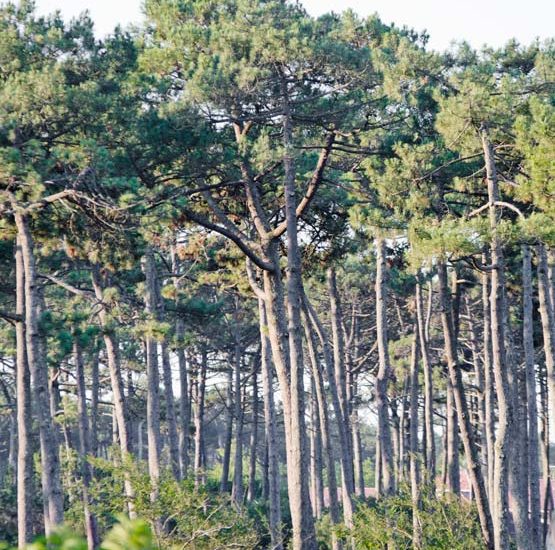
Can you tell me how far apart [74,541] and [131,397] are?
119 feet

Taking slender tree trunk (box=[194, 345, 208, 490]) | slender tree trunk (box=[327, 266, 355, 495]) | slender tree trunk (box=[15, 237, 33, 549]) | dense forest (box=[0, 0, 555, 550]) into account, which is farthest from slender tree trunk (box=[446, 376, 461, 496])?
slender tree trunk (box=[15, 237, 33, 549])

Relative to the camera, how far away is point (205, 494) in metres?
13.9

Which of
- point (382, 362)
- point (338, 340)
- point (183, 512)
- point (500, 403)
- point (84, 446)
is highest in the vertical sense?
point (338, 340)

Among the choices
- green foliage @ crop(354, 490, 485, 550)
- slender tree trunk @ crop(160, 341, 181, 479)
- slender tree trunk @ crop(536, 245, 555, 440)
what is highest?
slender tree trunk @ crop(536, 245, 555, 440)

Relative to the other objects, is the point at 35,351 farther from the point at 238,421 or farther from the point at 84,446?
the point at 238,421

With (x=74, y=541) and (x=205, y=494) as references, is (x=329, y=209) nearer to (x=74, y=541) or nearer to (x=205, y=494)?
(x=205, y=494)

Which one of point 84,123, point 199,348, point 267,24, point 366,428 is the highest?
point 267,24

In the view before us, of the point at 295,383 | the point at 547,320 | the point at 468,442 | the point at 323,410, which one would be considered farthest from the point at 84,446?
the point at 547,320

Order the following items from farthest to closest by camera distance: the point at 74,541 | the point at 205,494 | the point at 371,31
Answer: the point at 371,31
the point at 205,494
the point at 74,541

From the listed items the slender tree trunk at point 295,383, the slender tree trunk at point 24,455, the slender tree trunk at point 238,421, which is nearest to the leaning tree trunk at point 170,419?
the slender tree trunk at point 295,383

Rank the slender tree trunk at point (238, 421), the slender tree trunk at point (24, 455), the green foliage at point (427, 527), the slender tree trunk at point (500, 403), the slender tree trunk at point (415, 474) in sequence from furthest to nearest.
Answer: the slender tree trunk at point (238, 421) → the slender tree trunk at point (415, 474) → the slender tree trunk at point (24, 455) → the green foliage at point (427, 527) → the slender tree trunk at point (500, 403)

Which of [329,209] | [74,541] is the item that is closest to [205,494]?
[329,209]

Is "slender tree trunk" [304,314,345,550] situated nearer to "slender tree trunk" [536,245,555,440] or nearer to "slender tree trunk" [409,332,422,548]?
"slender tree trunk" [409,332,422,548]

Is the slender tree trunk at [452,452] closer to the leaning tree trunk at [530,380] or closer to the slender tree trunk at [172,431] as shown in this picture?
the leaning tree trunk at [530,380]
